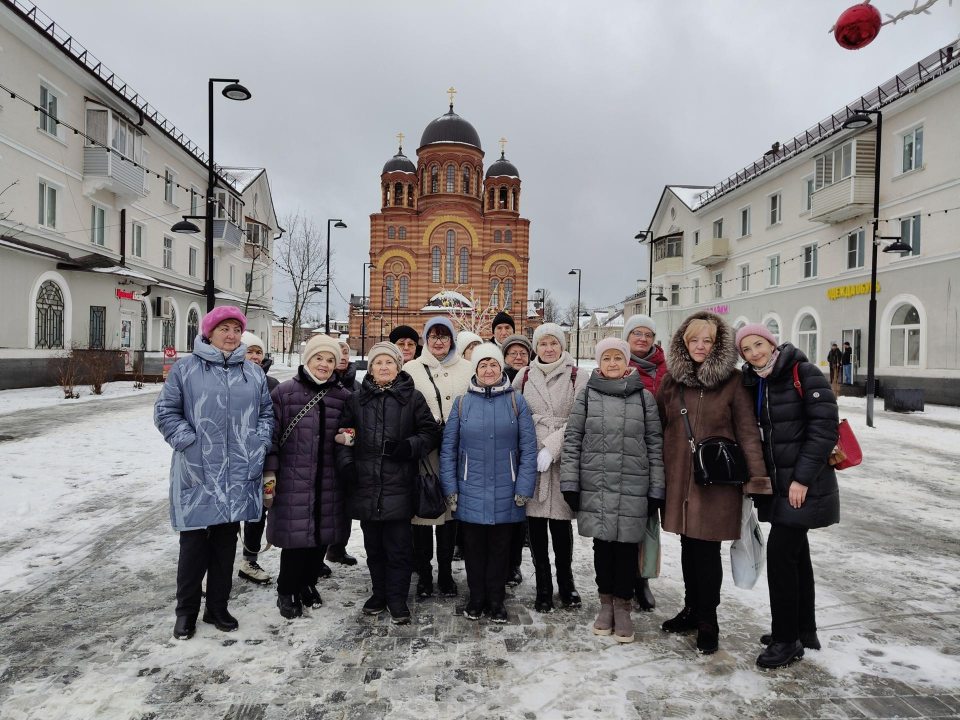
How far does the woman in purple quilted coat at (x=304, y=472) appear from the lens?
390 cm

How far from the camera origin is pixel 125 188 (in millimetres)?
23500

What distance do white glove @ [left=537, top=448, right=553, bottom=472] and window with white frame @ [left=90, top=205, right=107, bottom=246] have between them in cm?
2507

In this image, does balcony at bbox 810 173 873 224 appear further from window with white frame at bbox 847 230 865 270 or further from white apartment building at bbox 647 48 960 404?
window with white frame at bbox 847 230 865 270

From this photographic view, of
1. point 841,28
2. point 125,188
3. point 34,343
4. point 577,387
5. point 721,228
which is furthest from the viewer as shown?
point 721,228

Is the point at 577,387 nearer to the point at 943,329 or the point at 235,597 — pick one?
the point at 235,597

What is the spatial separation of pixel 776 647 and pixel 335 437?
3.03m

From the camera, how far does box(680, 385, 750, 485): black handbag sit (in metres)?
3.40

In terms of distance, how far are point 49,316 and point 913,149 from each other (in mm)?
30437

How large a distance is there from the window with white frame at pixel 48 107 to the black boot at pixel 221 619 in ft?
73.1

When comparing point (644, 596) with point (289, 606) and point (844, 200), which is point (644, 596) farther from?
point (844, 200)

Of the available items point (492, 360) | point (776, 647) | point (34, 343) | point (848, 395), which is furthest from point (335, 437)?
point (848, 395)

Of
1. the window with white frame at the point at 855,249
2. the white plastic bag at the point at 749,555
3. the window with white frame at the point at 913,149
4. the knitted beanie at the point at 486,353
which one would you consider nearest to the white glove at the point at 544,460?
the knitted beanie at the point at 486,353

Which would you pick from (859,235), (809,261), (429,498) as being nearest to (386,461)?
(429,498)

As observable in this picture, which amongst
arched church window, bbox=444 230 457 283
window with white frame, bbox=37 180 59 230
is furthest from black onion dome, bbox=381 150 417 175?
window with white frame, bbox=37 180 59 230
